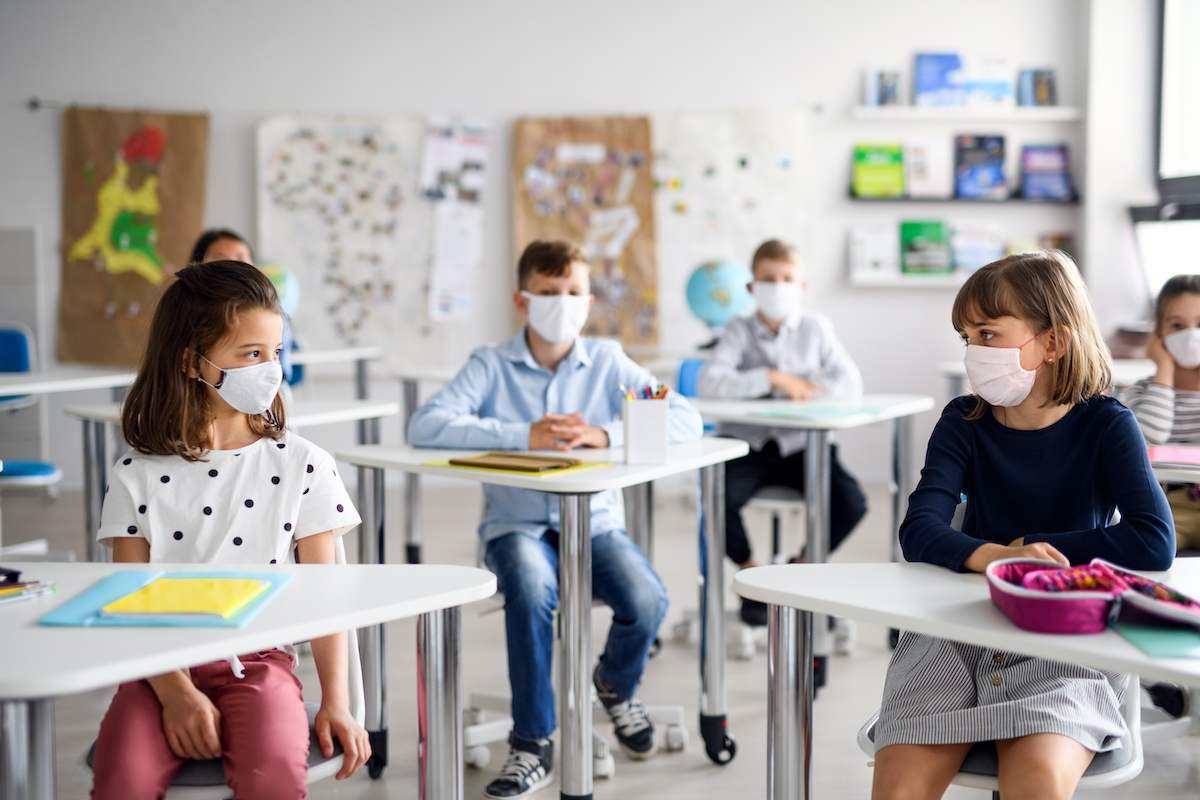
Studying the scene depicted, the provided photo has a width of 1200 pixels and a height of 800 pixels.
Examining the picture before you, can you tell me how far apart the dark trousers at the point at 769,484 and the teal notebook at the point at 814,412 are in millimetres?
204

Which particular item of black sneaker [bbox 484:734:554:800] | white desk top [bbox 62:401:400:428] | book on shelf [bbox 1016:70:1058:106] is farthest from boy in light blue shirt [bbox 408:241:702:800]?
book on shelf [bbox 1016:70:1058:106]

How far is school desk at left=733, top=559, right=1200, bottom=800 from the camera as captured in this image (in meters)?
1.06

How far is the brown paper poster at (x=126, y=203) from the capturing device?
16.7 ft

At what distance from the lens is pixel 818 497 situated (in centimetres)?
247

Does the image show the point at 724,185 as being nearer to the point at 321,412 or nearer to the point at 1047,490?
the point at 321,412

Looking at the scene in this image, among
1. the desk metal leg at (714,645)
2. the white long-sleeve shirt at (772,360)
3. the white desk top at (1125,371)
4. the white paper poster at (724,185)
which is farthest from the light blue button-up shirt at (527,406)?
the white paper poster at (724,185)

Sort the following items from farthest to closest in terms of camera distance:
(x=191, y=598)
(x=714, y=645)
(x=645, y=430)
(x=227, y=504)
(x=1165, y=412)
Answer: (x=1165, y=412)
(x=714, y=645)
(x=645, y=430)
(x=227, y=504)
(x=191, y=598)

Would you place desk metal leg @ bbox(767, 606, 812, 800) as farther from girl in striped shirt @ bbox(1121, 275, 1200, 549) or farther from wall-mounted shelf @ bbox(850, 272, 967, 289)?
wall-mounted shelf @ bbox(850, 272, 967, 289)

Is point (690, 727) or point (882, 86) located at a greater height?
point (882, 86)

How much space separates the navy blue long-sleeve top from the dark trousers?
133cm

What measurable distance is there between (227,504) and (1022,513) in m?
1.13

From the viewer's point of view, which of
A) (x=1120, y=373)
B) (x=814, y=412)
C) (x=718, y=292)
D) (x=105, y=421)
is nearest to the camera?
(x=814, y=412)

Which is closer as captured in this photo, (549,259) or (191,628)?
(191,628)

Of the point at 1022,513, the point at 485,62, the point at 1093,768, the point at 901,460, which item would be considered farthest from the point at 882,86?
the point at 1093,768
